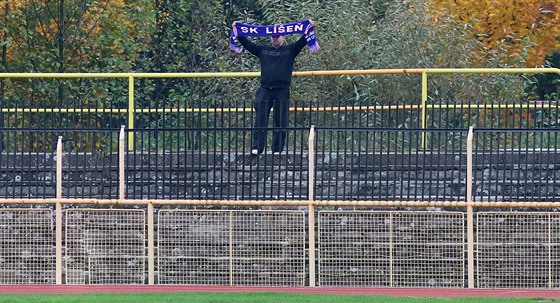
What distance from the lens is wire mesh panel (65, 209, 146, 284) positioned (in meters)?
16.4

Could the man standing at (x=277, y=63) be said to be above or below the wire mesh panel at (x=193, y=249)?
above

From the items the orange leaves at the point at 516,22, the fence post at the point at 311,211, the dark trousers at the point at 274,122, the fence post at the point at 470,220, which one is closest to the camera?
the fence post at the point at 470,220


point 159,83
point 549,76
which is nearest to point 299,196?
point 159,83

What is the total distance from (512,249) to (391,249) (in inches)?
55.2

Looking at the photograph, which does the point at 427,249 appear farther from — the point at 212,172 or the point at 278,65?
the point at 278,65

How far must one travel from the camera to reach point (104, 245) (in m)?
16.5

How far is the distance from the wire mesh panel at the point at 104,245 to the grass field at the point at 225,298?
3.58ft

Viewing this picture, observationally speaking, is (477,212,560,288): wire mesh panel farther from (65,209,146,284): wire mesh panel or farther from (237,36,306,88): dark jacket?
(65,209,146,284): wire mesh panel

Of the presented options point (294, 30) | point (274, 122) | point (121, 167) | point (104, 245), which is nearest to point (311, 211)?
point (274, 122)

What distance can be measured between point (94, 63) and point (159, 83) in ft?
11.5

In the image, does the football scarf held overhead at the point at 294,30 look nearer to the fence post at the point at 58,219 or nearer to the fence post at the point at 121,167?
the fence post at the point at 121,167

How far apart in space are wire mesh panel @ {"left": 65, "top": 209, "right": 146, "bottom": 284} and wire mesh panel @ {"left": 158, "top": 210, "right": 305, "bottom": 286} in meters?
0.32

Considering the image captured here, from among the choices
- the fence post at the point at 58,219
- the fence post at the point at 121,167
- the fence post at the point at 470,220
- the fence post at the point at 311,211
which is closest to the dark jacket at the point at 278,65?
the fence post at the point at 311,211

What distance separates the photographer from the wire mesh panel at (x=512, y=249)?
16188mm
